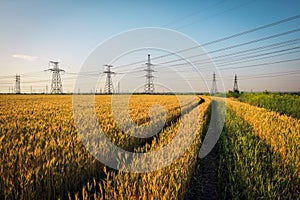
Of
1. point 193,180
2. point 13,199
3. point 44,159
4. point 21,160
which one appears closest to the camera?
point 13,199

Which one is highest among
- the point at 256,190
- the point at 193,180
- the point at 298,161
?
the point at 298,161

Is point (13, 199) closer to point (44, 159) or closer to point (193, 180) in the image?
point (44, 159)

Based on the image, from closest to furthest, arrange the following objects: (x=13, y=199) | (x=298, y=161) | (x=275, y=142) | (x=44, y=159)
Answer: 1. (x=13, y=199)
2. (x=44, y=159)
3. (x=298, y=161)
4. (x=275, y=142)

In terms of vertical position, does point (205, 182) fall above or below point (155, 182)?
below

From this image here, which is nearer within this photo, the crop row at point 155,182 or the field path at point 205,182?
the crop row at point 155,182

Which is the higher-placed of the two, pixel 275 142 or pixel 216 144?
pixel 275 142

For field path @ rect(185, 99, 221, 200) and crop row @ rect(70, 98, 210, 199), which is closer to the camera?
crop row @ rect(70, 98, 210, 199)

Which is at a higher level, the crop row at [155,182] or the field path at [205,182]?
the crop row at [155,182]

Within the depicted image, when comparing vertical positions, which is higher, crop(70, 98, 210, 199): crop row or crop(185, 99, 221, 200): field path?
crop(70, 98, 210, 199): crop row

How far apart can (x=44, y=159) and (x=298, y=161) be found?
4653 millimetres

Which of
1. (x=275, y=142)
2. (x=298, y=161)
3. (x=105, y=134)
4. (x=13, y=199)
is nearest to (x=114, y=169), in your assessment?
(x=105, y=134)

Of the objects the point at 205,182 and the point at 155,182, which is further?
the point at 205,182

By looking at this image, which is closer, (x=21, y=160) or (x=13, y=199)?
(x=13, y=199)

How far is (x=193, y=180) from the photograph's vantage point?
4336mm
